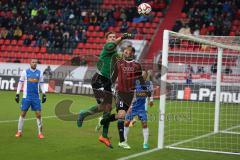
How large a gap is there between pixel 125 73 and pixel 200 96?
14.9 meters

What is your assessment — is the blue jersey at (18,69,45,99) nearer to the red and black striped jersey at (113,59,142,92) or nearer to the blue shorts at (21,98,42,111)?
the blue shorts at (21,98,42,111)

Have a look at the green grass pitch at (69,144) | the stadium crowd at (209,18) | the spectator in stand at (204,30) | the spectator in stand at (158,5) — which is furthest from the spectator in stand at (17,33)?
the green grass pitch at (69,144)

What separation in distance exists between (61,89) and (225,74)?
12516 mm

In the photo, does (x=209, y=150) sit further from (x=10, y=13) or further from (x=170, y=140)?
(x=10, y=13)

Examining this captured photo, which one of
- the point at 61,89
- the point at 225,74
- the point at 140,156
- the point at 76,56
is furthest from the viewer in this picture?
the point at 76,56

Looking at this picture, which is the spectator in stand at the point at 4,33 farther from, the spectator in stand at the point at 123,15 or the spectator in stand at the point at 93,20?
the spectator in stand at the point at 123,15

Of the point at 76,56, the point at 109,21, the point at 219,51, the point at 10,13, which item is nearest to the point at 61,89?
the point at 76,56

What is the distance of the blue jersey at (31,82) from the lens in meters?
12.2

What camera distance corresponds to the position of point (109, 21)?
112 ft

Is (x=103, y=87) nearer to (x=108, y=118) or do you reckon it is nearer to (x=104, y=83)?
(x=104, y=83)

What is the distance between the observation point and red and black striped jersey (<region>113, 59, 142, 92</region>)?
10.5 metres

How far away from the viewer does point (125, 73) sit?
1055cm

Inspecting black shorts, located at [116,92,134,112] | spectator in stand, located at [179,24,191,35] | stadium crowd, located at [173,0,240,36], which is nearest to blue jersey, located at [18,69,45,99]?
black shorts, located at [116,92,134,112]

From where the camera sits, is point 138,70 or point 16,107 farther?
point 16,107
